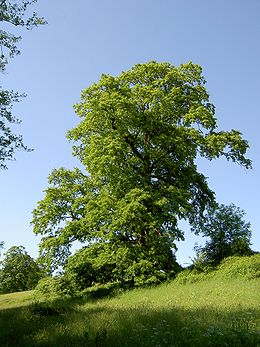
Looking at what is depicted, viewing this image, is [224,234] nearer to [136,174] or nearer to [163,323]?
[136,174]

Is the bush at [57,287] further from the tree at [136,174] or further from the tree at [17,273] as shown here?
the tree at [17,273]

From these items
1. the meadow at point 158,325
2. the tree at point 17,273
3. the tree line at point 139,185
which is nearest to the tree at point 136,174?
the tree line at point 139,185

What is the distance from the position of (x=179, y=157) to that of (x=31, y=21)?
15.7 metres

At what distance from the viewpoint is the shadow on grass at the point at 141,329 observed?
991 cm

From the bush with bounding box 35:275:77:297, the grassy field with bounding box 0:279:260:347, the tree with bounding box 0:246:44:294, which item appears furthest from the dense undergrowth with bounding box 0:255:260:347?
the tree with bounding box 0:246:44:294

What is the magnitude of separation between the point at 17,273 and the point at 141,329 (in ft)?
220

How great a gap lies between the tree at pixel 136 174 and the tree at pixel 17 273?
47637 millimetres

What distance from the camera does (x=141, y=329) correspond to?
11242 mm

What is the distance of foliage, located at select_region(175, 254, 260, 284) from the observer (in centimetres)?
2247

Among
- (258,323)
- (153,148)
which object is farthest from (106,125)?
(258,323)

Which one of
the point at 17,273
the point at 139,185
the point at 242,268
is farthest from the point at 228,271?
the point at 17,273

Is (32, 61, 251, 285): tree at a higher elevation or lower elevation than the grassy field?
higher

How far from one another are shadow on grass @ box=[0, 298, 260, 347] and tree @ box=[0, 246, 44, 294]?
61.0 m

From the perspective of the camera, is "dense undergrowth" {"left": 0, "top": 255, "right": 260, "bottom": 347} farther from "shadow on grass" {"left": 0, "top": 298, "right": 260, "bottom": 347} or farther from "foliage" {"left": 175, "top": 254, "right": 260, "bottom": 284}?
"foliage" {"left": 175, "top": 254, "right": 260, "bottom": 284}
